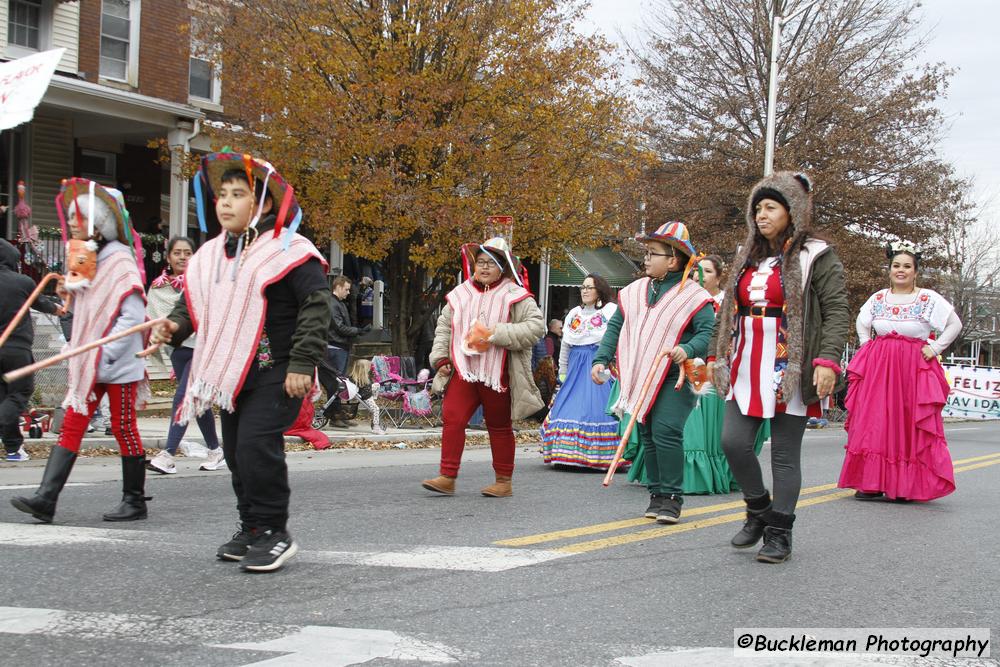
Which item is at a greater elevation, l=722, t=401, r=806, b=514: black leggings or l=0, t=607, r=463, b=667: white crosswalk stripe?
l=722, t=401, r=806, b=514: black leggings

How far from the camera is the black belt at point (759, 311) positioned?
5.69 meters

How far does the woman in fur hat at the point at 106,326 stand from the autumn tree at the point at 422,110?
33.7 ft

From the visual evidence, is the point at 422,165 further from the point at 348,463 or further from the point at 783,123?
the point at 783,123

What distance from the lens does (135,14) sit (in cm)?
2167

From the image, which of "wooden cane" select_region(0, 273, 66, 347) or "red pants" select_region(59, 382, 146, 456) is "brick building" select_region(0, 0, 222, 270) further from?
"red pants" select_region(59, 382, 146, 456)

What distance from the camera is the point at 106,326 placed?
6.32 meters

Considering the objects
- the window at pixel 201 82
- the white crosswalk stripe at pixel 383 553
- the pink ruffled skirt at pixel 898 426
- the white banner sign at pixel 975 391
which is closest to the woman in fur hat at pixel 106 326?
the white crosswalk stripe at pixel 383 553

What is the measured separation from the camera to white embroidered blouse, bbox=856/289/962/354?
8.56 m

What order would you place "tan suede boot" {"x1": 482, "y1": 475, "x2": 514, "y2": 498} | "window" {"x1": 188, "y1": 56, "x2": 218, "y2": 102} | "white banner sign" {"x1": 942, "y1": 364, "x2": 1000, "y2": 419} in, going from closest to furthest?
"tan suede boot" {"x1": 482, "y1": 475, "x2": 514, "y2": 498}, "window" {"x1": 188, "y1": 56, "x2": 218, "y2": 102}, "white banner sign" {"x1": 942, "y1": 364, "x2": 1000, "y2": 419}

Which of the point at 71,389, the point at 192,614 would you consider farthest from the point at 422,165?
the point at 192,614

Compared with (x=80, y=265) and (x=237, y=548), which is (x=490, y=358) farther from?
(x=237, y=548)

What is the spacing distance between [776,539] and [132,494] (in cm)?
362

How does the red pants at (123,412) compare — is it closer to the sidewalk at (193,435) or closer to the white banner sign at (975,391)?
the sidewalk at (193,435)

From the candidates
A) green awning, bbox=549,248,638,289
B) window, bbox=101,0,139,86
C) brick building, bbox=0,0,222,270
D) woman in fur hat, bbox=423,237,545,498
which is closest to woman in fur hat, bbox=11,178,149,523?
woman in fur hat, bbox=423,237,545,498
